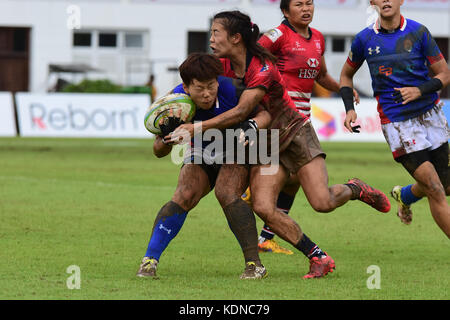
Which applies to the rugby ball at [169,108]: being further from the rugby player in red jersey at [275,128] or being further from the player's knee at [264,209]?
the player's knee at [264,209]

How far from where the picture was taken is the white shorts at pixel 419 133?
8.41 metres

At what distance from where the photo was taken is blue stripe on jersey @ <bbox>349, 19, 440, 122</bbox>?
8406mm

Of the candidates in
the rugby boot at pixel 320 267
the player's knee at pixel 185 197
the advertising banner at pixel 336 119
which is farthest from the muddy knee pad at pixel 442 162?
the advertising banner at pixel 336 119

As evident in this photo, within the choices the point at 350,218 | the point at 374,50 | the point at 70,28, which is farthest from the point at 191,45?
the point at 374,50

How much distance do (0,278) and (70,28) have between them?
3963cm

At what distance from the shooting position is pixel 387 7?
27.6 ft

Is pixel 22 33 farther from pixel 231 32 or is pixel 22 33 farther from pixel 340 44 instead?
pixel 231 32

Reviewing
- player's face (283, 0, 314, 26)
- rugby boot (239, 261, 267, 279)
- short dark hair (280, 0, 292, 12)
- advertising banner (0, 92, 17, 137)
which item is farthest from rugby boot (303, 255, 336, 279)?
advertising banner (0, 92, 17, 137)

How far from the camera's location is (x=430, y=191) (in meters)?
8.33

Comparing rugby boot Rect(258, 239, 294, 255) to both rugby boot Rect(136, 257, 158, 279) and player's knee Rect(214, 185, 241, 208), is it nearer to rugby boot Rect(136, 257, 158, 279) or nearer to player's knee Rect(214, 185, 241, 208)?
player's knee Rect(214, 185, 241, 208)

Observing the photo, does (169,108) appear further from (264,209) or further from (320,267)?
(320,267)

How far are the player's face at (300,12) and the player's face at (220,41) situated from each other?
5.69ft

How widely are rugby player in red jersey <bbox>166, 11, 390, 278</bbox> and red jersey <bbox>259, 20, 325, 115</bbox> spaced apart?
137cm

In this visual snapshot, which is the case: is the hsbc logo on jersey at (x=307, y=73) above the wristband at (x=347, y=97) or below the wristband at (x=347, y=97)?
above
